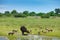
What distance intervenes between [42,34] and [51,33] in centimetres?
97

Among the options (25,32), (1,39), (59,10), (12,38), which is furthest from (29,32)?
(59,10)

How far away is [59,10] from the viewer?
107m

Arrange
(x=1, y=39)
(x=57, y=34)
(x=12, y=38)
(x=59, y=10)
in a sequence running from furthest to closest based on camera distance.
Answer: (x=59, y=10)
(x=57, y=34)
(x=1, y=39)
(x=12, y=38)

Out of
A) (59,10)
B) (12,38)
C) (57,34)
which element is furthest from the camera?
(59,10)

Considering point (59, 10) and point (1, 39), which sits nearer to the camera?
point (1, 39)

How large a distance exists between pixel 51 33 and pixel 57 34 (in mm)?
752

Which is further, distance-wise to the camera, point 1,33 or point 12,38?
point 1,33

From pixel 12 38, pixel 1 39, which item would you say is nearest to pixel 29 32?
pixel 1 39

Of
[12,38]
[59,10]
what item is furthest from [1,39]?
[59,10]

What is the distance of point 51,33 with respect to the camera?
28.4m

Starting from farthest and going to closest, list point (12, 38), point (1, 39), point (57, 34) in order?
1. point (57, 34)
2. point (1, 39)
3. point (12, 38)

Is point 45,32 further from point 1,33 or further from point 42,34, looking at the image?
point 1,33

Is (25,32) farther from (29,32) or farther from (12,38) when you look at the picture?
(12,38)

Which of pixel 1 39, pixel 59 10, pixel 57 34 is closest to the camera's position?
pixel 1 39
